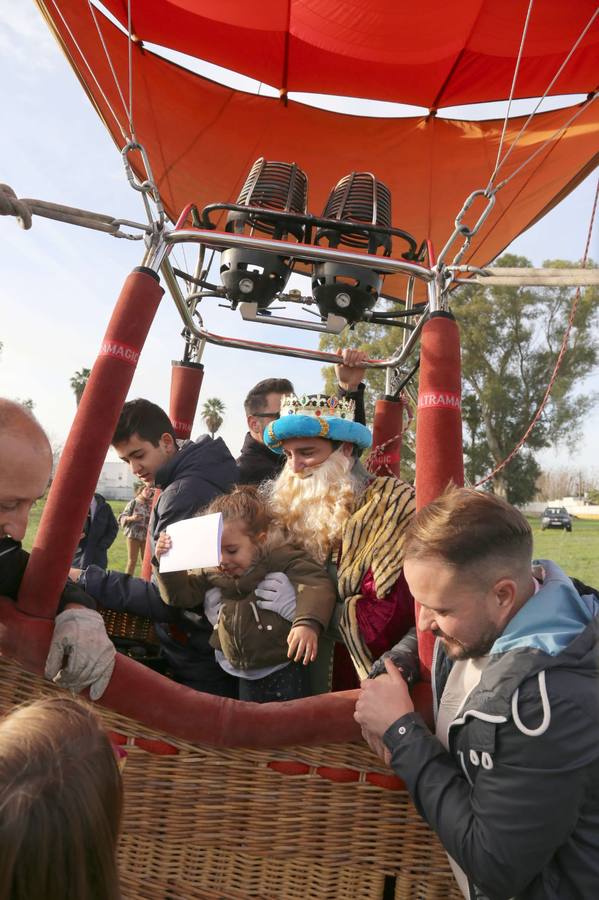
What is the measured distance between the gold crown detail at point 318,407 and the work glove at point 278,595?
58 cm

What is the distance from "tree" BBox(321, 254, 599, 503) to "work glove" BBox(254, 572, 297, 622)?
59.5 ft

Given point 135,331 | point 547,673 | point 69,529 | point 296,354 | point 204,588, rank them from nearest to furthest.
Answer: point 547,673 → point 69,529 → point 135,331 → point 204,588 → point 296,354

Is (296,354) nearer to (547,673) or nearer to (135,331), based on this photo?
(135,331)

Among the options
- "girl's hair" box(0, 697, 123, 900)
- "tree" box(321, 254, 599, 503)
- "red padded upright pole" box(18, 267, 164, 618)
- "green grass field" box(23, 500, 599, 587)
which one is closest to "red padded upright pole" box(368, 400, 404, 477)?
"red padded upright pole" box(18, 267, 164, 618)

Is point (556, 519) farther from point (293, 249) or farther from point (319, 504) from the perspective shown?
point (293, 249)

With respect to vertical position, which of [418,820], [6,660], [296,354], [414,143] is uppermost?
[414,143]

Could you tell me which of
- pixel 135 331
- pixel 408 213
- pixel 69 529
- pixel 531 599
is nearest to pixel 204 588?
pixel 69 529

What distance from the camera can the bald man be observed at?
1241mm

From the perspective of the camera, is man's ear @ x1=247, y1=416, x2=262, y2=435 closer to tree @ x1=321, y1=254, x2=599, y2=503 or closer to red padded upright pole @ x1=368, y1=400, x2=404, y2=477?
red padded upright pole @ x1=368, y1=400, x2=404, y2=477

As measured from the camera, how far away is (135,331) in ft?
4.62

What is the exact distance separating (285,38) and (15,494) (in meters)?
2.91

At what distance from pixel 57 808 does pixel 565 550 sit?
46.0 feet

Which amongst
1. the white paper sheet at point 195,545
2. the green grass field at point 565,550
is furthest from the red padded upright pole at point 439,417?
the green grass field at point 565,550

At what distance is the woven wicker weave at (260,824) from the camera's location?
4.31 feet
